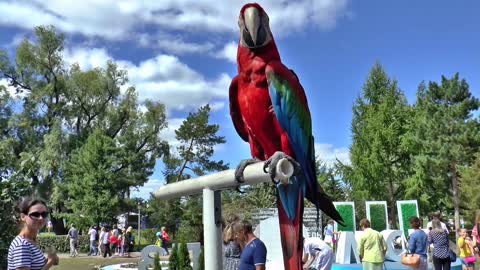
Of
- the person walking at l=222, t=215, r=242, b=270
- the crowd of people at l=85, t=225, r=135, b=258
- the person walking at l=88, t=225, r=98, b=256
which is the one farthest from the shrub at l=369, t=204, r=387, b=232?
the person walking at l=222, t=215, r=242, b=270

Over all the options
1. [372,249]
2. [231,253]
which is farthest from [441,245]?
[231,253]

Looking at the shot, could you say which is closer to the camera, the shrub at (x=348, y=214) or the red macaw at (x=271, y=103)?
the red macaw at (x=271, y=103)

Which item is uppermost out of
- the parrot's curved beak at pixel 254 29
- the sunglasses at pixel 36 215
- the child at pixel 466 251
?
the parrot's curved beak at pixel 254 29

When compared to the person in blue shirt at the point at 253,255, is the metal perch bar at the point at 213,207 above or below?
above

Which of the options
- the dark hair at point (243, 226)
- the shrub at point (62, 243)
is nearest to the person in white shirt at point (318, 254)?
the dark hair at point (243, 226)

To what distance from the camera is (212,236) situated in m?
2.96

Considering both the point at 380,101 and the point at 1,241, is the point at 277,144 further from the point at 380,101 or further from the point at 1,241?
the point at 380,101

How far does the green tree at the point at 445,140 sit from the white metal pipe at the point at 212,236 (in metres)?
29.3

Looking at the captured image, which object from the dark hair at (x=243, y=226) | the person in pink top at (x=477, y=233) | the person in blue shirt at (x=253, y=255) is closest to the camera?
the person in blue shirt at (x=253, y=255)

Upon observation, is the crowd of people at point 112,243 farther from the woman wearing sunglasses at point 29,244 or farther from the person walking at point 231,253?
the woman wearing sunglasses at point 29,244

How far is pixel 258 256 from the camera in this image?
14.1ft

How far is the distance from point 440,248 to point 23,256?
7.38 metres

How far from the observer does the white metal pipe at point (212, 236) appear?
9.70 feet

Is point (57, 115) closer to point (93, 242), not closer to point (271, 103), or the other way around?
point (93, 242)
